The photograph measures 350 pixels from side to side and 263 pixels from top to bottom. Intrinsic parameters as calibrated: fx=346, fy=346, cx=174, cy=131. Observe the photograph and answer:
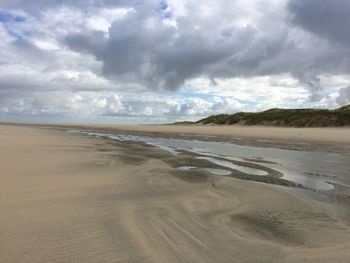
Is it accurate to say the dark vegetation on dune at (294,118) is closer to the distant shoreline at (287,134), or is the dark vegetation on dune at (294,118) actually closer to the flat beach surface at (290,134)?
the distant shoreline at (287,134)

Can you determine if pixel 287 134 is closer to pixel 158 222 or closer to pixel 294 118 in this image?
pixel 294 118

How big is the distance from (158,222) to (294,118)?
204ft

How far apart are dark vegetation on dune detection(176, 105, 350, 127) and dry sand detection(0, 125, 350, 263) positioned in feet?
175

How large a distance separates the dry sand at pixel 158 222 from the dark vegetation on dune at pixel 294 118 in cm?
5331

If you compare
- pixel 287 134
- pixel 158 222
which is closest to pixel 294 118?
pixel 287 134

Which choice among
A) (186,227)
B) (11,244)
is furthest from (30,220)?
(186,227)

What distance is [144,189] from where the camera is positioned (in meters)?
8.21

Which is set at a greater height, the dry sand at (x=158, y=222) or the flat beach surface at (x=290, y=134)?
the flat beach surface at (x=290, y=134)

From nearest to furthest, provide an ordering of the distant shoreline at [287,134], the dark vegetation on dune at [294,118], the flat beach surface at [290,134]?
the distant shoreline at [287,134] → the flat beach surface at [290,134] → the dark vegetation on dune at [294,118]

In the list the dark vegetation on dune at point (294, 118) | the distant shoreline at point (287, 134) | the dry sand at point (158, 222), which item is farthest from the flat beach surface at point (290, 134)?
the dry sand at point (158, 222)

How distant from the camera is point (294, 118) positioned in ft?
208

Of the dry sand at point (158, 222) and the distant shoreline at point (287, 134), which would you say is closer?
the dry sand at point (158, 222)

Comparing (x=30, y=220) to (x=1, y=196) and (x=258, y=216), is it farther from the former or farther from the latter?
(x=258, y=216)

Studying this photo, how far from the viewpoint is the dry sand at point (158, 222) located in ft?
14.2
